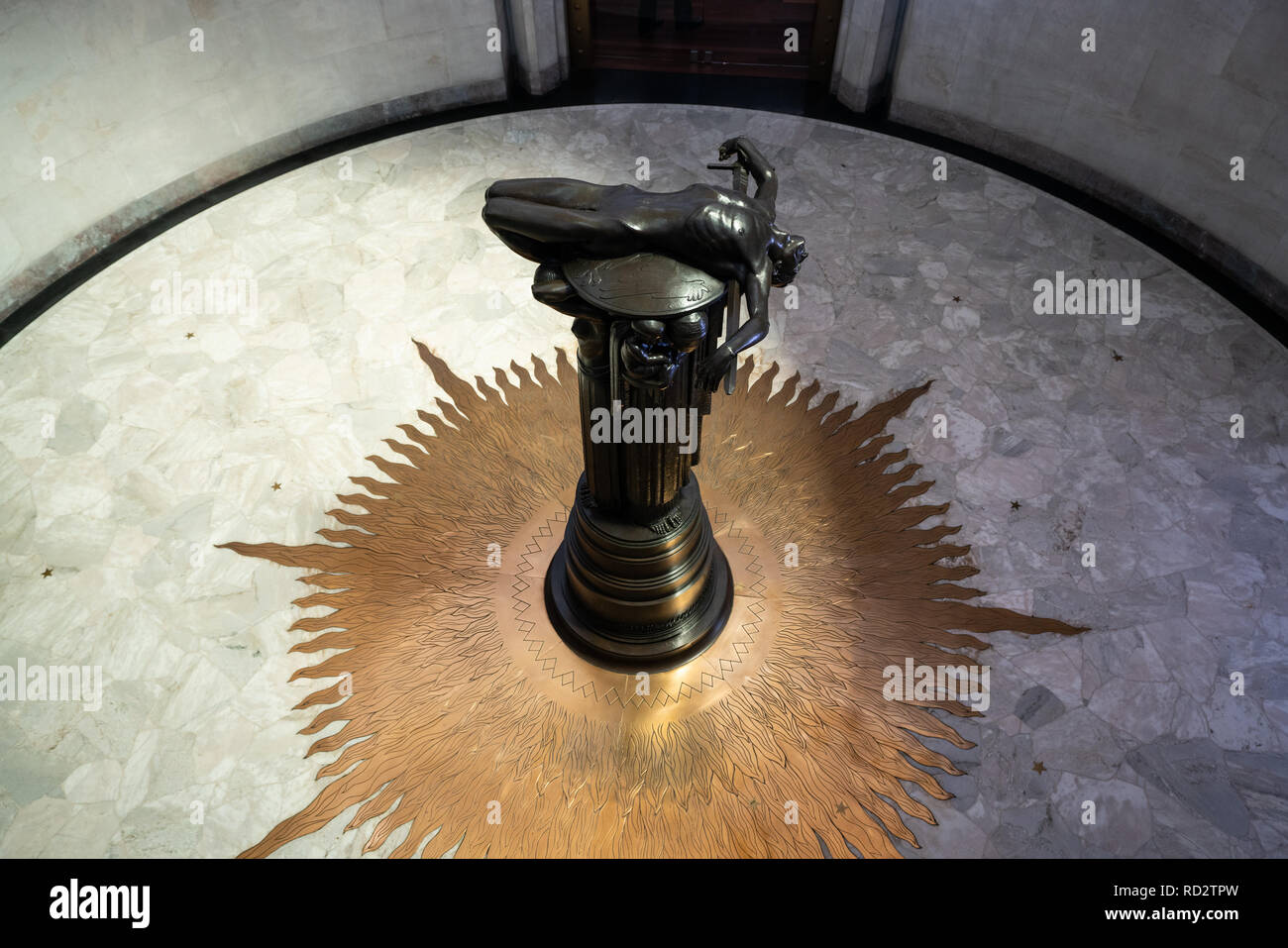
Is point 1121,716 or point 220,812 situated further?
point 1121,716

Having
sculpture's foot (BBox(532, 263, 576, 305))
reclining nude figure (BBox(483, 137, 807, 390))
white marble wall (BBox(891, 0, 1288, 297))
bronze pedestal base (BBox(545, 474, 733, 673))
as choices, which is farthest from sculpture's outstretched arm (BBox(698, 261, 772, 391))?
white marble wall (BBox(891, 0, 1288, 297))

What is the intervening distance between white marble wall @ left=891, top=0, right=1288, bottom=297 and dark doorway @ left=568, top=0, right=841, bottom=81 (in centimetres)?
120

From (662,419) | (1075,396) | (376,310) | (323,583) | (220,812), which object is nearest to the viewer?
(662,419)

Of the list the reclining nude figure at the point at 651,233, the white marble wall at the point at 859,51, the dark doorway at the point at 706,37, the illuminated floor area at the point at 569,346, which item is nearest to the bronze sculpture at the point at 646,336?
the reclining nude figure at the point at 651,233

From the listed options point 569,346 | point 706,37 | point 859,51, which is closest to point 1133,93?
point 859,51

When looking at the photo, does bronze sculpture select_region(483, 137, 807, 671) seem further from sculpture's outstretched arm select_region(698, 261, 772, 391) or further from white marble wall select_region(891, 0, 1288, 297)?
white marble wall select_region(891, 0, 1288, 297)

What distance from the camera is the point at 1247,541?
5.06 m

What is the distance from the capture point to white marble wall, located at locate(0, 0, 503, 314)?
6.43m

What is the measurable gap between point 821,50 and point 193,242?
609 cm

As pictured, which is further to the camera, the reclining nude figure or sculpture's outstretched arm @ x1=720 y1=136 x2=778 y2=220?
sculpture's outstretched arm @ x1=720 y1=136 x2=778 y2=220

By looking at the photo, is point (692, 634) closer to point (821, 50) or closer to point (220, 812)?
point (220, 812)

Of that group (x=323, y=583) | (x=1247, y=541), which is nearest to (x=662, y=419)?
(x=323, y=583)

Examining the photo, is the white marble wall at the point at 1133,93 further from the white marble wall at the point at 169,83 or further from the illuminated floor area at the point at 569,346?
the white marble wall at the point at 169,83

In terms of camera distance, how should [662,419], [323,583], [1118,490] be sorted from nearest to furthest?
[662,419], [323,583], [1118,490]
